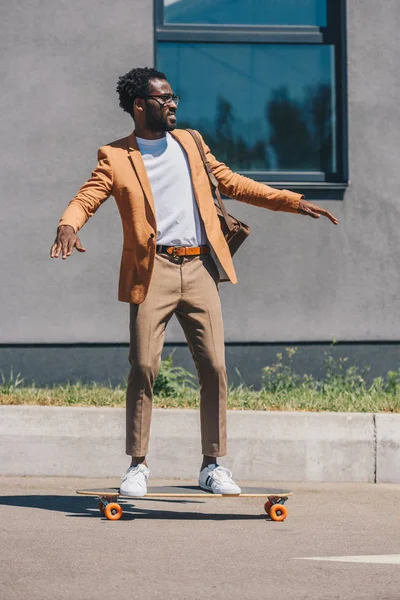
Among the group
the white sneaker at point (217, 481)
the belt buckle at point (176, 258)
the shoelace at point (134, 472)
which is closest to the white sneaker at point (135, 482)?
the shoelace at point (134, 472)

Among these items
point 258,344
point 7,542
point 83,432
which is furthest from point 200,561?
point 258,344

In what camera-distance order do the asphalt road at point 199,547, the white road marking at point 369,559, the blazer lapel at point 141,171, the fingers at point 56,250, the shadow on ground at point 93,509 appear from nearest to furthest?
1. the asphalt road at point 199,547
2. the white road marking at point 369,559
3. the fingers at point 56,250
4. the blazer lapel at point 141,171
5. the shadow on ground at point 93,509

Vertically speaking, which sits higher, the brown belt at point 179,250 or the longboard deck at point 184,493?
the brown belt at point 179,250

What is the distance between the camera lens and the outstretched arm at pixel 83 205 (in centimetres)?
556

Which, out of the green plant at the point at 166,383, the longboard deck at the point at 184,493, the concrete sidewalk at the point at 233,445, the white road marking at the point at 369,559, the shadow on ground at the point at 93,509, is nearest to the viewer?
the white road marking at the point at 369,559

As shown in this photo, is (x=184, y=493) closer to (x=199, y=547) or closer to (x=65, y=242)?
(x=199, y=547)

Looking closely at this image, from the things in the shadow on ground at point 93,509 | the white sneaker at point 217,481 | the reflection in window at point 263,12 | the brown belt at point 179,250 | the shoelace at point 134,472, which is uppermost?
the reflection in window at point 263,12

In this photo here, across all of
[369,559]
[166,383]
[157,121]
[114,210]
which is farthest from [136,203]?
[114,210]

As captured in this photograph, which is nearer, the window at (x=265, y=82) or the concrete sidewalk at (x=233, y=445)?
the concrete sidewalk at (x=233, y=445)

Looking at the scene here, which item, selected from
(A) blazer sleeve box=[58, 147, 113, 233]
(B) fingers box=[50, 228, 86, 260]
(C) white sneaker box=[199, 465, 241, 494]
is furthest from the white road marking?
(A) blazer sleeve box=[58, 147, 113, 233]

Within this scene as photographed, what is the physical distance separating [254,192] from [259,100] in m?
3.49

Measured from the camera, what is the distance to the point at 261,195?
6.12m

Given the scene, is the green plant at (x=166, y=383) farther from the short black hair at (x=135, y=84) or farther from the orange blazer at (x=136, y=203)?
the short black hair at (x=135, y=84)

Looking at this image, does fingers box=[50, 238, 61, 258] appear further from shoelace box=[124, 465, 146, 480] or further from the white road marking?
the white road marking
